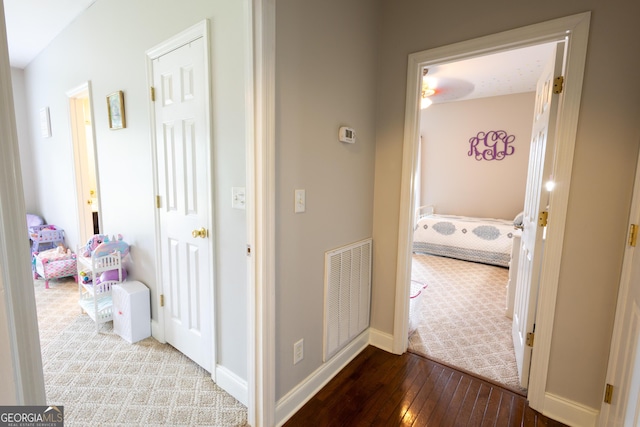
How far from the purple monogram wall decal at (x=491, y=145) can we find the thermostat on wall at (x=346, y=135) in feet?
15.6

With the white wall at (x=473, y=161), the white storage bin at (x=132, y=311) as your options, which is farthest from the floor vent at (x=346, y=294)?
the white wall at (x=473, y=161)

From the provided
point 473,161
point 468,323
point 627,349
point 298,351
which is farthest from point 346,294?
point 473,161

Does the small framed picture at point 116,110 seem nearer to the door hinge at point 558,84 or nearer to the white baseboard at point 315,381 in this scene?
the white baseboard at point 315,381

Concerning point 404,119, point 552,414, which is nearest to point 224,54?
point 404,119

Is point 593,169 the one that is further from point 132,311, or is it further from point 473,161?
point 473,161

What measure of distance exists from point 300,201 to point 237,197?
1.09 feet

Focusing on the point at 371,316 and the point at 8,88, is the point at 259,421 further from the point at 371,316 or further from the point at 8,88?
the point at 8,88

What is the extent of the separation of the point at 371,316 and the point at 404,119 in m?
1.46

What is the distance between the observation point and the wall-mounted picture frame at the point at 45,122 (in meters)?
3.49

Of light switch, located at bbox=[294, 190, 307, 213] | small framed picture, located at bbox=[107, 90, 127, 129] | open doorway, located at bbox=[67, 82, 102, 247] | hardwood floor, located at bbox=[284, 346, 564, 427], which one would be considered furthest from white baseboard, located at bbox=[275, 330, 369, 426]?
open doorway, located at bbox=[67, 82, 102, 247]

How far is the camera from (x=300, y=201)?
154 centimetres

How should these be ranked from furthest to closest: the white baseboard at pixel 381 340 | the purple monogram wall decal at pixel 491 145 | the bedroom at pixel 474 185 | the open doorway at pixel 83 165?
1. the purple monogram wall decal at pixel 491 145
2. the open doorway at pixel 83 165
3. the bedroom at pixel 474 185
4. the white baseboard at pixel 381 340

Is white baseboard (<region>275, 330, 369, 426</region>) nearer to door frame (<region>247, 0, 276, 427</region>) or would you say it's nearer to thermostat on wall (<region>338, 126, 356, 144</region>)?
door frame (<region>247, 0, 276, 427</region>)

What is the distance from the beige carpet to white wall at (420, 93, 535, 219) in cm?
545
